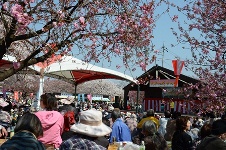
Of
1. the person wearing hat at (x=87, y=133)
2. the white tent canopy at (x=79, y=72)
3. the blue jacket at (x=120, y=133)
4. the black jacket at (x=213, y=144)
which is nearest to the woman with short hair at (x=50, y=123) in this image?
the blue jacket at (x=120, y=133)

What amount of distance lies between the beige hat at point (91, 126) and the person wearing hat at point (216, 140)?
3.34ft

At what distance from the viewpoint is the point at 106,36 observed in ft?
23.8

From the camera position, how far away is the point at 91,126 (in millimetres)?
3414

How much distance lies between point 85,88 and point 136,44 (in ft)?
219

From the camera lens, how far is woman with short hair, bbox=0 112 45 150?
3.26 metres

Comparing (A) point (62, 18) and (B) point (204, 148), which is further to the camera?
(A) point (62, 18)

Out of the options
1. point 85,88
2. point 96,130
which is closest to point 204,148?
point 96,130

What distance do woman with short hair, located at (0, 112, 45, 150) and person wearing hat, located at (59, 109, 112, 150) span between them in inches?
10.0

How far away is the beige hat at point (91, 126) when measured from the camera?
333 centimetres

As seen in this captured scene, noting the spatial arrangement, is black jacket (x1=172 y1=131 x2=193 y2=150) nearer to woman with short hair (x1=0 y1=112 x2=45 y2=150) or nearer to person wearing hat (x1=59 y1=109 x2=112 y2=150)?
person wearing hat (x1=59 y1=109 x2=112 y2=150)

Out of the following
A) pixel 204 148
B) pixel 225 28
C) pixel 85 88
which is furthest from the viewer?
pixel 85 88

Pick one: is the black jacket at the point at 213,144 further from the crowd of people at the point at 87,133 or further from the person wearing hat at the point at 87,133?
the person wearing hat at the point at 87,133

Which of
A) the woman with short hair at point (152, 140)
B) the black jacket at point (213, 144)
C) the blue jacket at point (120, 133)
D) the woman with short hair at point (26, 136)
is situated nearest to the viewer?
the woman with short hair at point (26, 136)

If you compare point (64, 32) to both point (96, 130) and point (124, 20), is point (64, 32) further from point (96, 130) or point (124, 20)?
point (96, 130)
